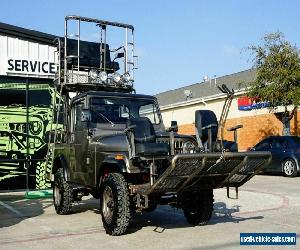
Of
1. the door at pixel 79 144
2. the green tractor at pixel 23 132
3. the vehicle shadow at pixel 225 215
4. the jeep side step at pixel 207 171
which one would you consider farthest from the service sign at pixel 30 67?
the jeep side step at pixel 207 171

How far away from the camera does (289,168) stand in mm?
18406

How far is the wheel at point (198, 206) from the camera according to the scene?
8.13 meters

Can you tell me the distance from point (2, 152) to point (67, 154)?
5.93m

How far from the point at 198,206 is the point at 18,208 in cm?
472

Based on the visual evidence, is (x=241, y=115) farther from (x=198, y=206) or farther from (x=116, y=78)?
(x=198, y=206)

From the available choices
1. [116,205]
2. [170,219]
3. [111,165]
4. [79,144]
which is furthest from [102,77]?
[116,205]

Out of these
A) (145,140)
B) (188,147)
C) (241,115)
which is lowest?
(188,147)

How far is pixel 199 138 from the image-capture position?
732cm

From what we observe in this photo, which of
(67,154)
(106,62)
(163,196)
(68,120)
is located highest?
(106,62)

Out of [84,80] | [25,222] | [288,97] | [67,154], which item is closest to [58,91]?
[84,80]

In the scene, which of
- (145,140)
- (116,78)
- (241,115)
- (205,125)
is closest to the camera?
(145,140)

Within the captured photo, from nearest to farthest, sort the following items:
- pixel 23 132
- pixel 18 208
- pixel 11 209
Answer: pixel 11 209 → pixel 18 208 → pixel 23 132

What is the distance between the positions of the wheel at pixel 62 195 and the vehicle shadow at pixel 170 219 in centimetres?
138

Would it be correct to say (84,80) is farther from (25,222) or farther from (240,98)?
(240,98)
